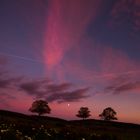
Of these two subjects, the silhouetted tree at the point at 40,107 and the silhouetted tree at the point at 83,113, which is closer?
the silhouetted tree at the point at 40,107

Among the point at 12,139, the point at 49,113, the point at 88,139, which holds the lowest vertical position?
the point at 12,139

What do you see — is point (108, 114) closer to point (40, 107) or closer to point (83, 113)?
point (83, 113)

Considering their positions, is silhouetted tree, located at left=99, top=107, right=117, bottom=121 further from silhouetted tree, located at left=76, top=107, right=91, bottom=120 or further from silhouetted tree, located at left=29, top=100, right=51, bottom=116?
silhouetted tree, located at left=29, top=100, right=51, bottom=116

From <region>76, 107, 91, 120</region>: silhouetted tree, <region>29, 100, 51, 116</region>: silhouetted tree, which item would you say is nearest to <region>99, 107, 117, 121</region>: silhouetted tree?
<region>76, 107, 91, 120</region>: silhouetted tree

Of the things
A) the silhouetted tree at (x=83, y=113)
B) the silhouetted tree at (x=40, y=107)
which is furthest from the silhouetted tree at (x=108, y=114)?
the silhouetted tree at (x=40, y=107)

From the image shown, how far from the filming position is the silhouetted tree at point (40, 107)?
109125mm

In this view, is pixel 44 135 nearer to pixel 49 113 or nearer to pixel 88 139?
pixel 88 139

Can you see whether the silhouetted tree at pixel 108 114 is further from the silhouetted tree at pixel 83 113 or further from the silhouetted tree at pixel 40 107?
the silhouetted tree at pixel 40 107

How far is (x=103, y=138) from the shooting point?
28875 millimetres

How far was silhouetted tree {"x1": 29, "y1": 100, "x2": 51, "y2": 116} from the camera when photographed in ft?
358

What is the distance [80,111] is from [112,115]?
12.9 meters

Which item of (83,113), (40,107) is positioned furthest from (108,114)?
(40,107)

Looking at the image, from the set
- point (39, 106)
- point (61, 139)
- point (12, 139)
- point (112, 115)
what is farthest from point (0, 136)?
point (112, 115)

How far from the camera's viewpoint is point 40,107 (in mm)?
109125
